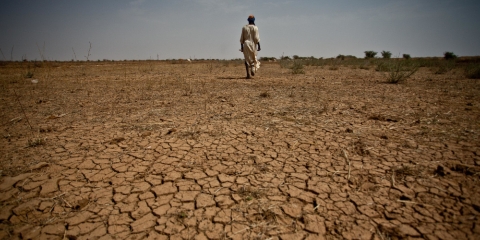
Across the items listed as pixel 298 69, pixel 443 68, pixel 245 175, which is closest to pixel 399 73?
pixel 443 68

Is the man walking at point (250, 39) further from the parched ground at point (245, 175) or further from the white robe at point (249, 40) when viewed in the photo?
the parched ground at point (245, 175)

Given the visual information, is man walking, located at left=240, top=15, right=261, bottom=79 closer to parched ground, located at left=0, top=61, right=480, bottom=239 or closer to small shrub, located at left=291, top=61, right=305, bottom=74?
small shrub, located at left=291, top=61, right=305, bottom=74

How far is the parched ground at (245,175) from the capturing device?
51.0 inches

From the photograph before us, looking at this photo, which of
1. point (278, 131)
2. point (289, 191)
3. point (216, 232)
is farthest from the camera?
point (278, 131)

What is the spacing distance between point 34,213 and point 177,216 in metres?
0.98

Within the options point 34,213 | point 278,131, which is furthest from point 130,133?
point 278,131

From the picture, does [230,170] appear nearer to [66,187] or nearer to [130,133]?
[66,187]

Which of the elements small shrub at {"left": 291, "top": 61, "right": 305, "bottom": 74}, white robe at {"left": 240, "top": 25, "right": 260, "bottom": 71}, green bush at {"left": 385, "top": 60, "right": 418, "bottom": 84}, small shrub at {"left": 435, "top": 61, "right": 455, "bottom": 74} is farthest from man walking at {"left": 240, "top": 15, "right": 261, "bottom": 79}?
small shrub at {"left": 435, "top": 61, "right": 455, "bottom": 74}

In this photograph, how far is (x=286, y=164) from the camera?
192 centimetres

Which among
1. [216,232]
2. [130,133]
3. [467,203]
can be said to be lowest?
[216,232]

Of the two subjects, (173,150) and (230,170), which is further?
(173,150)

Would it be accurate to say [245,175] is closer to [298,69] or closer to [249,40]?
[249,40]

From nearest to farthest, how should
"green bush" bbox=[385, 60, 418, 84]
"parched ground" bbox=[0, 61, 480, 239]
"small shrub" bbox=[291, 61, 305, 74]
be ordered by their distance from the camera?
"parched ground" bbox=[0, 61, 480, 239] < "green bush" bbox=[385, 60, 418, 84] < "small shrub" bbox=[291, 61, 305, 74]

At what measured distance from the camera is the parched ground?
1.29 meters
